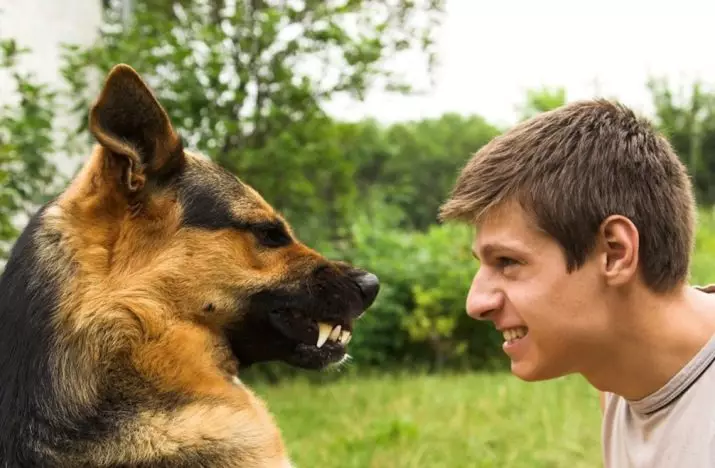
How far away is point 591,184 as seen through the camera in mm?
2066

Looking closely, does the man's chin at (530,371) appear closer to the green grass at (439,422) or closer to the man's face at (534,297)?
the man's face at (534,297)

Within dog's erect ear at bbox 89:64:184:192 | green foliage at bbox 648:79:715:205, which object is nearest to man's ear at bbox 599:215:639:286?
dog's erect ear at bbox 89:64:184:192

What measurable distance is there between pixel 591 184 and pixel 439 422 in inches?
143

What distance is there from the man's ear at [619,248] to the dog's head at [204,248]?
1.03 metres

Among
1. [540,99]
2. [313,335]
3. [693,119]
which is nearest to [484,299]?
[313,335]

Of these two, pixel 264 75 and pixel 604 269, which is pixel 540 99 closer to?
pixel 264 75

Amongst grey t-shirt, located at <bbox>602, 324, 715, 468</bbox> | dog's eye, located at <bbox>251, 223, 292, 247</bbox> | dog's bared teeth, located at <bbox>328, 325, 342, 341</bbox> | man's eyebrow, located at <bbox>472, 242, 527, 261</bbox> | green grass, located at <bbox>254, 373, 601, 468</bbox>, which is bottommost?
green grass, located at <bbox>254, 373, 601, 468</bbox>

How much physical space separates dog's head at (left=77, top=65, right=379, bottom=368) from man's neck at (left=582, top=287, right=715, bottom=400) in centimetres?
101

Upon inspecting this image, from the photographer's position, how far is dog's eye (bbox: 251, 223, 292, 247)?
264cm

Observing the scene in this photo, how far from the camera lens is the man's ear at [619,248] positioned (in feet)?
6.58

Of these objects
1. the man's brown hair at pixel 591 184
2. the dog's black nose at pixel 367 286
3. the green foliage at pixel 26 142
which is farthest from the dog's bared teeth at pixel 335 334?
the green foliage at pixel 26 142

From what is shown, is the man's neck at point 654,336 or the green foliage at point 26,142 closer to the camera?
the man's neck at point 654,336

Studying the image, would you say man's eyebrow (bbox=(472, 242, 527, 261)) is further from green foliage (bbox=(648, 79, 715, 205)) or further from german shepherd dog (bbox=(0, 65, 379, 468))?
green foliage (bbox=(648, 79, 715, 205))

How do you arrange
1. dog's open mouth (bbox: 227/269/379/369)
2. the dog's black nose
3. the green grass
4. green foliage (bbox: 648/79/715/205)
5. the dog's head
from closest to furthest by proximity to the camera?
the dog's head → dog's open mouth (bbox: 227/269/379/369) → the dog's black nose → the green grass → green foliage (bbox: 648/79/715/205)
